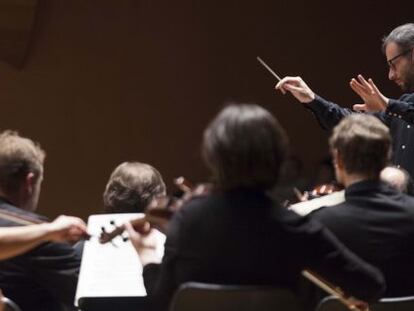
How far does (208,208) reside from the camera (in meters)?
1.94

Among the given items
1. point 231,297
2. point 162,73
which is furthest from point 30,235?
point 162,73

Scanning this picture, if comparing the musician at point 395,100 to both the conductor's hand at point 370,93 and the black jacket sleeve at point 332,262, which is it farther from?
the black jacket sleeve at point 332,262

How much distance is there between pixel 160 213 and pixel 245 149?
284 millimetres

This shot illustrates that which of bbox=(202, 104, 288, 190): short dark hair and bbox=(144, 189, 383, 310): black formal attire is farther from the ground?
bbox=(202, 104, 288, 190): short dark hair

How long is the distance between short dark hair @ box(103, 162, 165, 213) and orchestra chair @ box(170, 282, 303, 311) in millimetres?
892

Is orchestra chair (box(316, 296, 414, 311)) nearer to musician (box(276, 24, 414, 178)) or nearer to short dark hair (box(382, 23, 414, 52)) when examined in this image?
musician (box(276, 24, 414, 178))

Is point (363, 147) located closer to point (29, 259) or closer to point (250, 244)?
point (250, 244)

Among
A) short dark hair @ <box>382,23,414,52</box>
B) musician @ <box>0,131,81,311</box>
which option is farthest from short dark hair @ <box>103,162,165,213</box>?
short dark hair @ <box>382,23,414,52</box>

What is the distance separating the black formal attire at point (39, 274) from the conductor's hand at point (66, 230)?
15cm

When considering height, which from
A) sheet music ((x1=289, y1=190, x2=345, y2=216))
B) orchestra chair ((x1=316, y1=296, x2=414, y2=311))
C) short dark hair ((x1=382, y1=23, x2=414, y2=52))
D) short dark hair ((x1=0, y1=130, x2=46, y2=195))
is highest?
short dark hair ((x1=382, y1=23, x2=414, y2=52))

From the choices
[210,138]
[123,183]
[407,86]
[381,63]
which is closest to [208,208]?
[210,138]

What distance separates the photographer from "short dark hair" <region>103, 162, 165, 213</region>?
2.82 m

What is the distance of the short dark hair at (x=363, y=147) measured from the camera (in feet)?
7.41

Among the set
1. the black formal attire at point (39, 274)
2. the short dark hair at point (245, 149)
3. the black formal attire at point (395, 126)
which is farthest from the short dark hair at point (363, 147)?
the black formal attire at point (395, 126)
